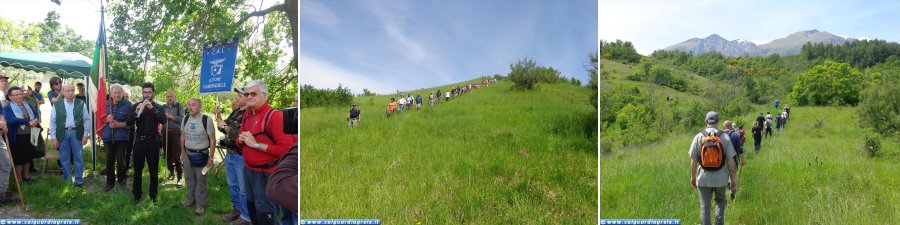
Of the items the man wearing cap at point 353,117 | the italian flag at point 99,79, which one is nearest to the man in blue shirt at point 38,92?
the italian flag at point 99,79

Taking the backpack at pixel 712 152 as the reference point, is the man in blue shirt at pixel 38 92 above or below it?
above

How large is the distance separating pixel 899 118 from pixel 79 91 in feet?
26.5

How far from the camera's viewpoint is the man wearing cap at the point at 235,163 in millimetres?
3992

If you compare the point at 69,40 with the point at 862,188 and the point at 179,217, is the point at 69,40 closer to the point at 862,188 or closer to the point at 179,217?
the point at 179,217

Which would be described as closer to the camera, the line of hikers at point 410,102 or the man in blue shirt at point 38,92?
the line of hikers at point 410,102

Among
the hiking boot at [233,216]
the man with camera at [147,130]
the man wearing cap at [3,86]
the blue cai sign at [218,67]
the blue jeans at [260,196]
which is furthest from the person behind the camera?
the man wearing cap at [3,86]

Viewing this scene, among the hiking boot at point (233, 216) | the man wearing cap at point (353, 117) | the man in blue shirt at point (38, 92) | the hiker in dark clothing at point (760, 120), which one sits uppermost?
the man in blue shirt at point (38, 92)

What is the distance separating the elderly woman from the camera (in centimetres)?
460

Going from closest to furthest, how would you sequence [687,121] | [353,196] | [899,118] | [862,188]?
[353,196] → [862,188] → [899,118] → [687,121]

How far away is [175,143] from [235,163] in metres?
1.75

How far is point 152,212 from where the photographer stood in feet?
13.6

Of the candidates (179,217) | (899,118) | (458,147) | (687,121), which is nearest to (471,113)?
(458,147)

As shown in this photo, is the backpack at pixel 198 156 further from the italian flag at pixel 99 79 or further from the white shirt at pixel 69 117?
the white shirt at pixel 69 117

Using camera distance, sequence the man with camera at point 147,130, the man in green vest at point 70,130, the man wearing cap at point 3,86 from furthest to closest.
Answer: the man in green vest at point 70,130
the man wearing cap at point 3,86
the man with camera at point 147,130
